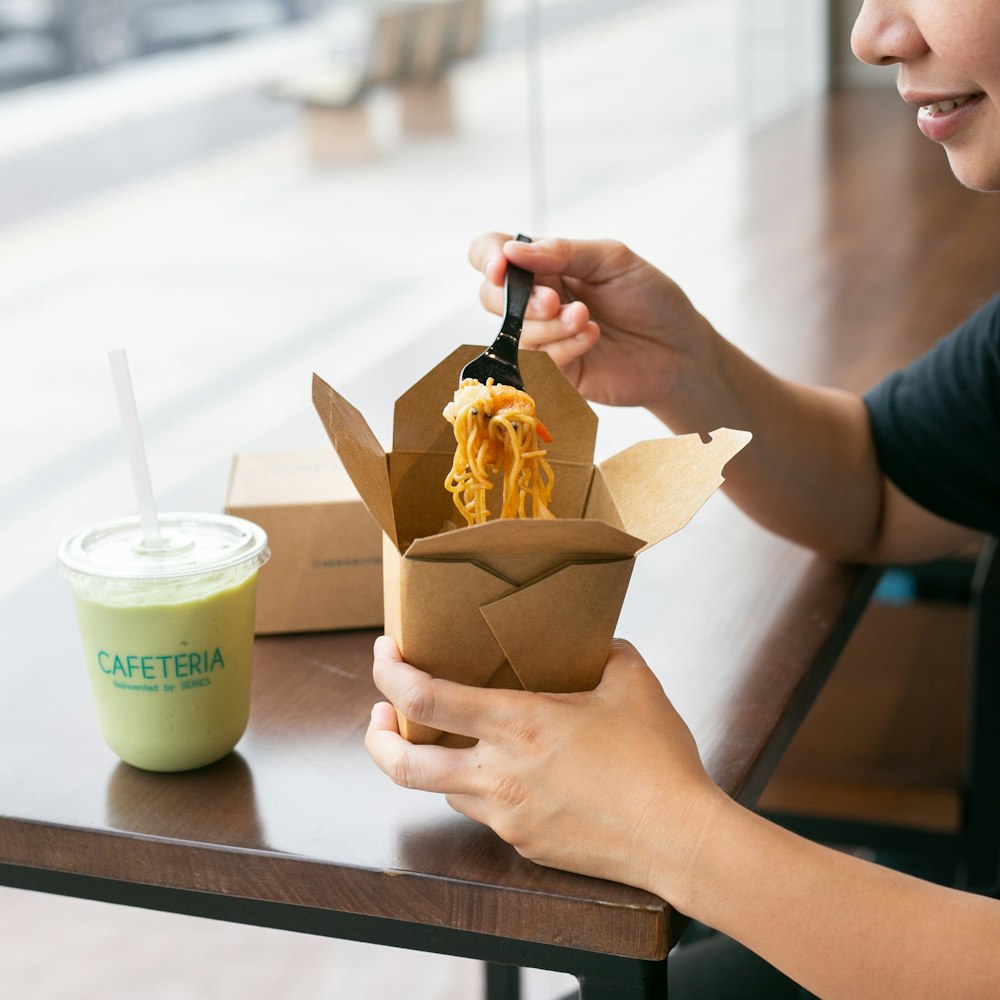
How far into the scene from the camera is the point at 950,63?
2.99ft

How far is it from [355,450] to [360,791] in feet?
0.67

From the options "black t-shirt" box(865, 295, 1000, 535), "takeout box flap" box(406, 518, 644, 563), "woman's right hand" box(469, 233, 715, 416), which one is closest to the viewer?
"takeout box flap" box(406, 518, 644, 563)

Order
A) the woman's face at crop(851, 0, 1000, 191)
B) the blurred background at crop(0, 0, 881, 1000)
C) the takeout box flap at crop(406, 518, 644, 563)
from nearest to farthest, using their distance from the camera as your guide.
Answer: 1. the takeout box flap at crop(406, 518, 644, 563)
2. the woman's face at crop(851, 0, 1000, 191)
3. the blurred background at crop(0, 0, 881, 1000)

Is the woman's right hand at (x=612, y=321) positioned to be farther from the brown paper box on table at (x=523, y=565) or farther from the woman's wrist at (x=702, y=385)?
the brown paper box on table at (x=523, y=565)

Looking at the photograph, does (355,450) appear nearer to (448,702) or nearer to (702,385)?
(448,702)

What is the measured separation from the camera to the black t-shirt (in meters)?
1.18

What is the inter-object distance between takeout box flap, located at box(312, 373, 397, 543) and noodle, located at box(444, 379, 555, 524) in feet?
0.17

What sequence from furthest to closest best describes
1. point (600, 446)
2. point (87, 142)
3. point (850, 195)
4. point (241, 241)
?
point (241, 241)
point (87, 142)
point (850, 195)
point (600, 446)

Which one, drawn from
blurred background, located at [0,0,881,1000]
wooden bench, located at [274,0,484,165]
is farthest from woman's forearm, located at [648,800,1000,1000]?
wooden bench, located at [274,0,484,165]

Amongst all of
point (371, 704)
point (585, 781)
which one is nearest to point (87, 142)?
point (371, 704)

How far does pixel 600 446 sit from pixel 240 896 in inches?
27.6

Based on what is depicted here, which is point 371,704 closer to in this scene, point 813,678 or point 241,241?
point 813,678

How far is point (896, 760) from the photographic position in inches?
83.0

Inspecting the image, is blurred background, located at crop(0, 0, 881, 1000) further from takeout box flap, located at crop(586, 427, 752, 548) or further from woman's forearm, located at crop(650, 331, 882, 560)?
takeout box flap, located at crop(586, 427, 752, 548)
